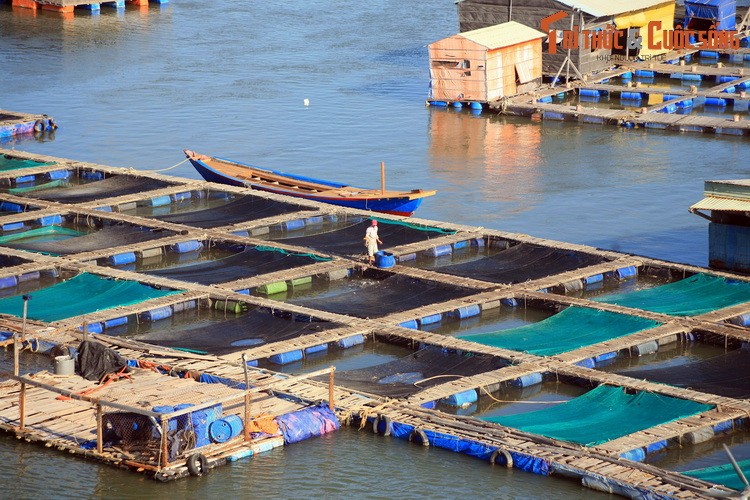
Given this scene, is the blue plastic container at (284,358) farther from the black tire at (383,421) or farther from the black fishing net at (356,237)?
the black fishing net at (356,237)

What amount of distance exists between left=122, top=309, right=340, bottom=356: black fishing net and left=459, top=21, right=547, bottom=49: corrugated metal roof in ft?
96.0

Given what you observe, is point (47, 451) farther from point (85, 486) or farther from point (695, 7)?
point (695, 7)

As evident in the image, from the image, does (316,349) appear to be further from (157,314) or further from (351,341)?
(157,314)

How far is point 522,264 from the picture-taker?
129ft

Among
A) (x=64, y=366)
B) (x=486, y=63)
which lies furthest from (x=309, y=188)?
(x=64, y=366)

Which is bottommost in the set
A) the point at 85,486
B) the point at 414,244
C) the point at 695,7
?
the point at 85,486

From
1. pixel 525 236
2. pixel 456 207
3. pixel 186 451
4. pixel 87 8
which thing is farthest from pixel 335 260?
pixel 87 8

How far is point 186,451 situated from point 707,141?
37.8 metres

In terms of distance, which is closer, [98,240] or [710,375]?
[710,375]

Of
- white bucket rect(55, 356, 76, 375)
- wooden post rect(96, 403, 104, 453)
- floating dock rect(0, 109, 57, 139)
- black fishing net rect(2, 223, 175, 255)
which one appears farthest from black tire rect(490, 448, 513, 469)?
floating dock rect(0, 109, 57, 139)

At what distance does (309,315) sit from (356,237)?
7.73m

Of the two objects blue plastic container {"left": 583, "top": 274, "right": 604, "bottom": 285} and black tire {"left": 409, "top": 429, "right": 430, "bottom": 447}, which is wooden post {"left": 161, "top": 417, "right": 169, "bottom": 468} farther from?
blue plastic container {"left": 583, "top": 274, "right": 604, "bottom": 285}

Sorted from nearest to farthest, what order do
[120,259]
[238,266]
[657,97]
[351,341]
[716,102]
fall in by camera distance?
[351,341]
[238,266]
[120,259]
[716,102]
[657,97]

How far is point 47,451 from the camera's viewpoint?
2727 centimetres
